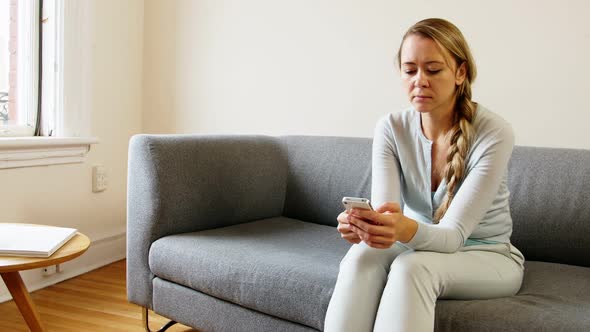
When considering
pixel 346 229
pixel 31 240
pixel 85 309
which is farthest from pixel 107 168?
pixel 346 229

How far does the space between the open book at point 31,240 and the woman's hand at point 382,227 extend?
75 centimetres

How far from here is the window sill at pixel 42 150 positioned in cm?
216

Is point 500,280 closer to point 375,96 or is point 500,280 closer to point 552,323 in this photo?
point 552,323

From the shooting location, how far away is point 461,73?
4.82ft

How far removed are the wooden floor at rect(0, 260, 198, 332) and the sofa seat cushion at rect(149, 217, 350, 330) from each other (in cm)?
34

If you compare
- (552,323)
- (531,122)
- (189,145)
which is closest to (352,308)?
(552,323)

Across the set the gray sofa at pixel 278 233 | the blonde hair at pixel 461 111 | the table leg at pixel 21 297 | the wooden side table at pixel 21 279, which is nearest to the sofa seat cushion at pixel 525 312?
the gray sofa at pixel 278 233

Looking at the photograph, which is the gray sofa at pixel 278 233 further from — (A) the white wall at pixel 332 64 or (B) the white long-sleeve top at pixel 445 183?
(A) the white wall at pixel 332 64

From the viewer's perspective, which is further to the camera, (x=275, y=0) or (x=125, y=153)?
(x=125, y=153)

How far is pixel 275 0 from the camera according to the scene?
2598mm

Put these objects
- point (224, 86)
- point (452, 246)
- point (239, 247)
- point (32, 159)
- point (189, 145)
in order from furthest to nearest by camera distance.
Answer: point (224, 86)
point (32, 159)
point (189, 145)
point (239, 247)
point (452, 246)

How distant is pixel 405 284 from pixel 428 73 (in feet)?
1.74

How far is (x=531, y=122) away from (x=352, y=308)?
3.88 ft

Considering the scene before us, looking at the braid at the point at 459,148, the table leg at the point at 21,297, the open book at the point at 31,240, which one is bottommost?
the table leg at the point at 21,297
